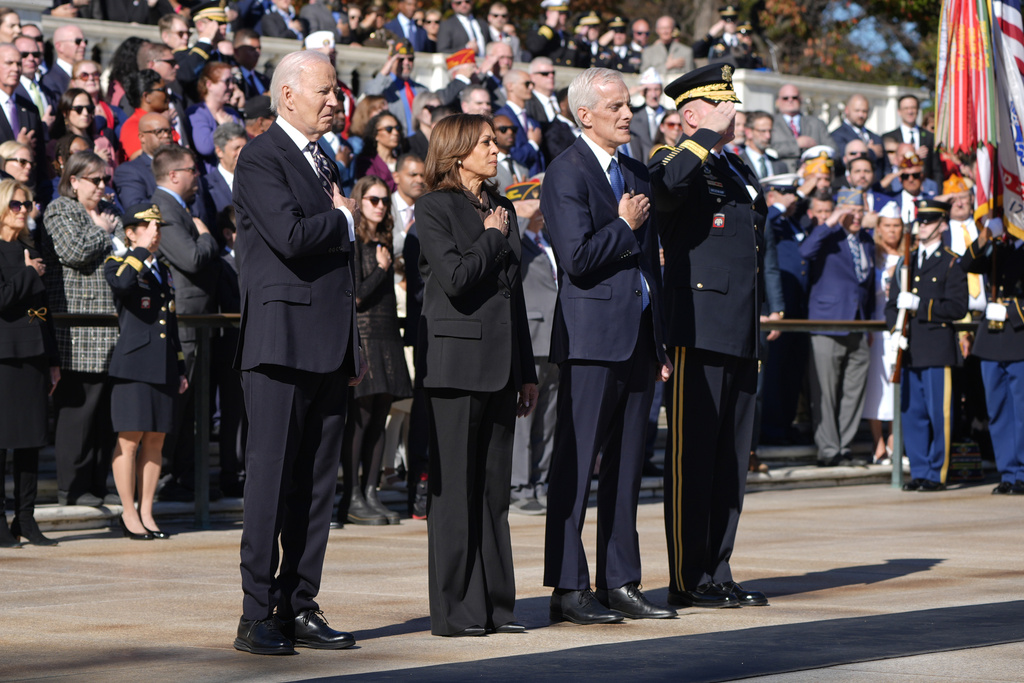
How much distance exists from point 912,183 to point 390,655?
11.4 m

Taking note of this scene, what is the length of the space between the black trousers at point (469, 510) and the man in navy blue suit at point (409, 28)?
12.9 m

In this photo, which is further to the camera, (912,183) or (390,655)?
(912,183)

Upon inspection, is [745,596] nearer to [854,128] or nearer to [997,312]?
[997,312]

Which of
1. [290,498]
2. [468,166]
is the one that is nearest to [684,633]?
[290,498]

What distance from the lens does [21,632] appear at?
6312 mm

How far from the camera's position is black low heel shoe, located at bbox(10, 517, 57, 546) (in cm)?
910

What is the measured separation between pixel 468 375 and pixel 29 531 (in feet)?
12.9

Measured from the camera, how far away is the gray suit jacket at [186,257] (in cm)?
1025

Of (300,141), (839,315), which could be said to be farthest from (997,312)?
(300,141)

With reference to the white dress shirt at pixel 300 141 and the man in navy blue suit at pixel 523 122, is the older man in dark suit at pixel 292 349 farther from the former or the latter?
the man in navy blue suit at pixel 523 122

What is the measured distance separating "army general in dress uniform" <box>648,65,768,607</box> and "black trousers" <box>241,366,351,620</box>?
1655 mm

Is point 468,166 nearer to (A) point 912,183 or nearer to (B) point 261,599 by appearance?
(B) point 261,599

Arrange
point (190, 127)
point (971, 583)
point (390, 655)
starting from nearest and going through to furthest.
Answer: point (390, 655) → point (971, 583) → point (190, 127)

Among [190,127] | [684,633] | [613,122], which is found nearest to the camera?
[684,633]
